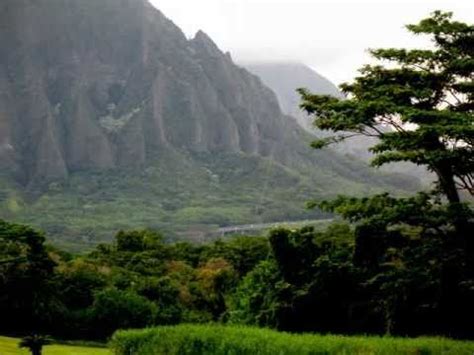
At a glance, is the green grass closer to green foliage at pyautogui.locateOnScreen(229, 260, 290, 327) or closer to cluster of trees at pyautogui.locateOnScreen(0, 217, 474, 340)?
cluster of trees at pyautogui.locateOnScreen(0, 217, 474, 340)

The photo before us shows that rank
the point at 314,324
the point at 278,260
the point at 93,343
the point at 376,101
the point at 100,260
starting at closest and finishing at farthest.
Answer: the point at 376,101 → the point at 314,324 → the point at 278,260 → the point at 93,343 → the point at 100,260

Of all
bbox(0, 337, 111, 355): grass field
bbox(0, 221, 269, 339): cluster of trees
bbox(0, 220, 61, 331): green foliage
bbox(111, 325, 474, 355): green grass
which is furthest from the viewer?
bbox(0, 221, 269, 339): cluster of trees

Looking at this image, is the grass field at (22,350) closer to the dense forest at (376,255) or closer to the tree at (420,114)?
the dense forest at (376,255)

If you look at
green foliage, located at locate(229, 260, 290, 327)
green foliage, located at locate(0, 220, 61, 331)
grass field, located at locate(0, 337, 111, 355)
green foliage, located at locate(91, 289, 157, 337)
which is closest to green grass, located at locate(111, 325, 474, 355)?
green foliage, located at locate(229, 260, 290, 327)

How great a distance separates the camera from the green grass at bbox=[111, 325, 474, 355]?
15844mm

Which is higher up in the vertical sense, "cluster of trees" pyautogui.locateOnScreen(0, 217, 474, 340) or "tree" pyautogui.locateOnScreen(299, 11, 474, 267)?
"tree" pyautogui.locateOnScreen(299, 11, 474, 267)

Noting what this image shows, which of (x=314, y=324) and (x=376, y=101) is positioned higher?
(x=376, y=101)

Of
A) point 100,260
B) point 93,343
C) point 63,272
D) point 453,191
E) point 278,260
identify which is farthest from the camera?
point 100,260

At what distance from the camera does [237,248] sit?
69.8m

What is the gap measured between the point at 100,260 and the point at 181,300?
1274cm

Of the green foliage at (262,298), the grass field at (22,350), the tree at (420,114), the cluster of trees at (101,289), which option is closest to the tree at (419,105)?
the tree at (420,114)

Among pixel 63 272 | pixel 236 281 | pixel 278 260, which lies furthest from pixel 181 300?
pixel 278 260

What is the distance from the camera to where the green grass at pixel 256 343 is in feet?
52.0

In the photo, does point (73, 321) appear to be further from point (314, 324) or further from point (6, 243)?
point (314, 324)
